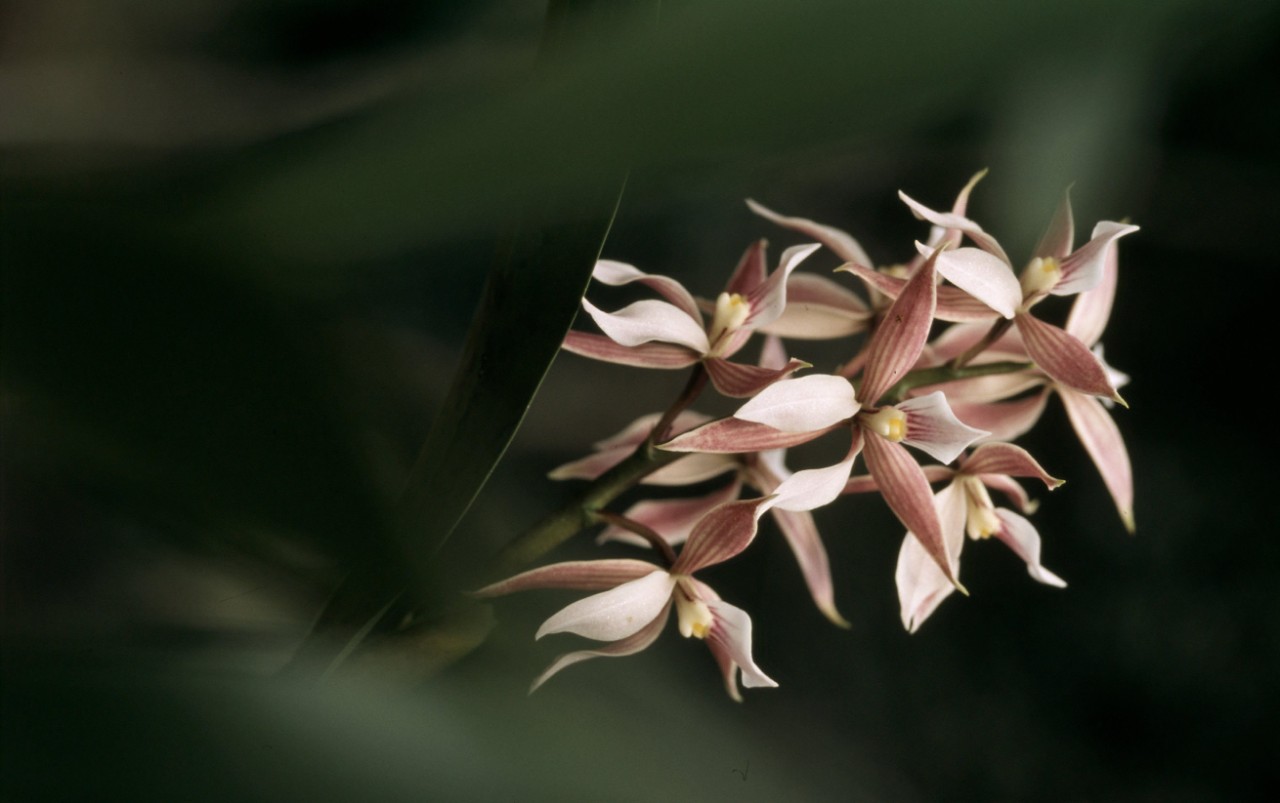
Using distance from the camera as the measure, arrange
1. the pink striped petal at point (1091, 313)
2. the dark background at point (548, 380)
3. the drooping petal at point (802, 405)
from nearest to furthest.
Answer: the dark background at point (548, 380), the drooping petal at point (802, 405), the pink striped petal at point (1091, 313)

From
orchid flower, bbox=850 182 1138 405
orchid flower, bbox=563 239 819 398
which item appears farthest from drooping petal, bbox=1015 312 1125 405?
orchid flower, bbox=563 239 819 398

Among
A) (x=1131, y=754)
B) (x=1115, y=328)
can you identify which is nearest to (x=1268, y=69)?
(x=1115, y=328)

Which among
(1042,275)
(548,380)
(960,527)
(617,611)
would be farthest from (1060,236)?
(548,380)

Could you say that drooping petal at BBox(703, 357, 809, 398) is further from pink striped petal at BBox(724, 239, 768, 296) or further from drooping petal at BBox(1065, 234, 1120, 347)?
drooping petal at BBox(1065, 234, 1120, 347)

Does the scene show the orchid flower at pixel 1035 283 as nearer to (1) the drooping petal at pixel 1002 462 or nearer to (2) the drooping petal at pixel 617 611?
(1) the drooping petal at pixel 1002 462

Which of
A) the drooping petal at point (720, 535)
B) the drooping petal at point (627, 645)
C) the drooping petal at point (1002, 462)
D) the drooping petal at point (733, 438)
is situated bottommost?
the drooping petal at point (627, 645)

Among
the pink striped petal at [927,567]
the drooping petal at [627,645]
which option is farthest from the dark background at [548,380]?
the pink striped petal at [927,567]

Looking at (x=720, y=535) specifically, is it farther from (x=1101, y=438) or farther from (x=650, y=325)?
(x=1101, y=438)
